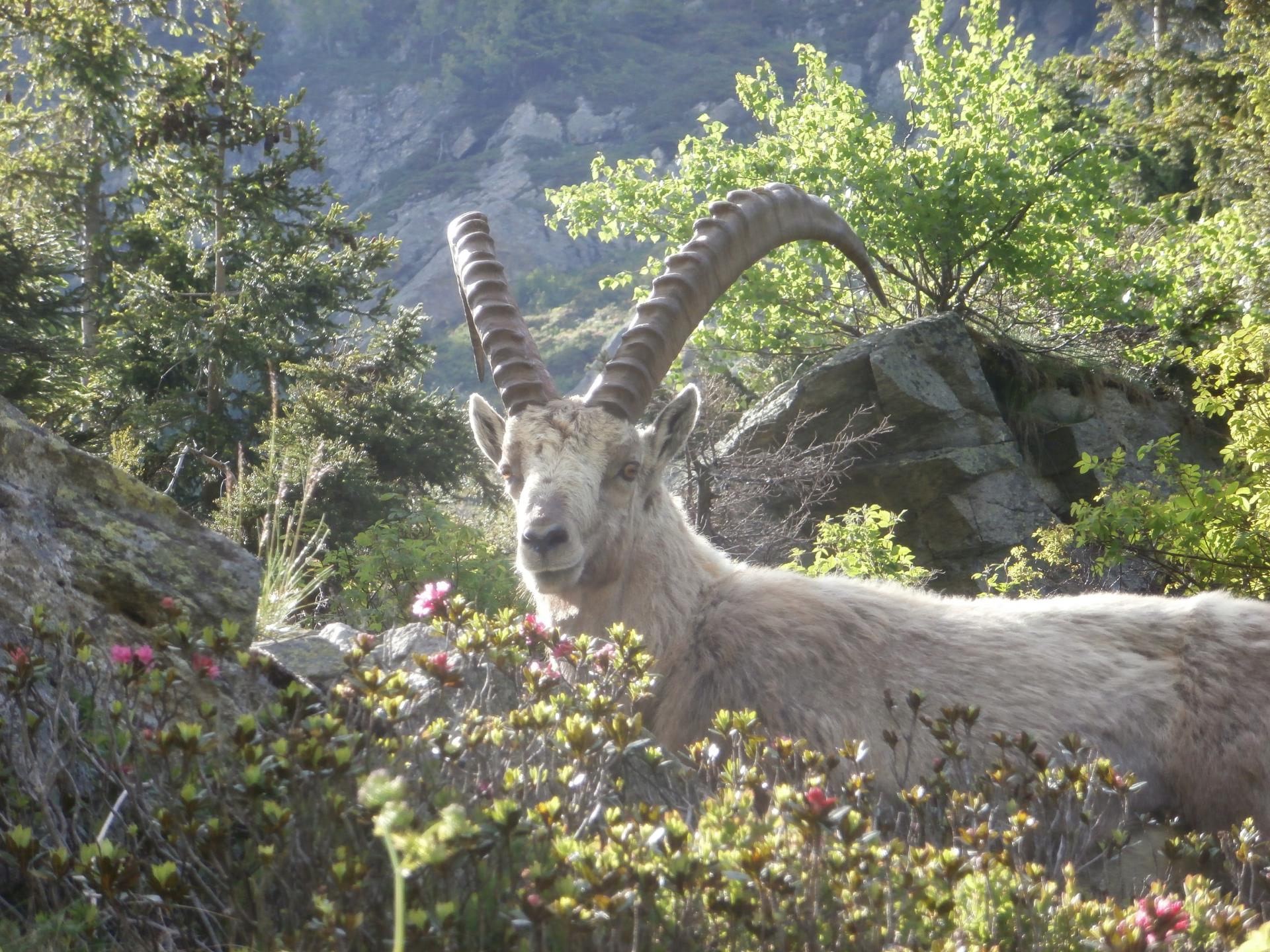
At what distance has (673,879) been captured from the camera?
215 centimetres

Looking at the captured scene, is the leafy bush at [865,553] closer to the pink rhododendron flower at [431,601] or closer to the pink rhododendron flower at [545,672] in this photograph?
the pink rhododendron flower at [431,601]

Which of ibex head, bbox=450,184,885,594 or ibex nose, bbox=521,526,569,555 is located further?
ibex head, bbox=450,184,885,594

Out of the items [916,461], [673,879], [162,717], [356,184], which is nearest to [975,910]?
[673,879]

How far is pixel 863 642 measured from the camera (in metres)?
5.09

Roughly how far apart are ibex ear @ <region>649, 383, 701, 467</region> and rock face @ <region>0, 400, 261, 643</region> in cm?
241

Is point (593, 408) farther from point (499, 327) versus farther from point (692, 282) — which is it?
point (692, 282)

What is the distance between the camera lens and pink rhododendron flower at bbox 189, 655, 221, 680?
9.69 ft

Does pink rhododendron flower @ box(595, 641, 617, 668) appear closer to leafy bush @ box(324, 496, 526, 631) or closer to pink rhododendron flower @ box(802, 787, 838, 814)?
pink rhododendron flower @ box(802, 787, 838, 814)

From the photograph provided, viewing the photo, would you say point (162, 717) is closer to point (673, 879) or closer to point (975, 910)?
point (673, 879)

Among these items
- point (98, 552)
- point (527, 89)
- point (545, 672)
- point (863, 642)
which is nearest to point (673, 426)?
point (863, 642)

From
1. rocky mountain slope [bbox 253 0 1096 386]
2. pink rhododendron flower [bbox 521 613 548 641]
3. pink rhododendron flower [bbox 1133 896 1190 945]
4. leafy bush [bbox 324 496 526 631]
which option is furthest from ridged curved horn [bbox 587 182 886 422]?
rocky mountain slope [bbox 253 0 1096 386]

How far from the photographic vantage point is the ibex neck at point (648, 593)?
5.31 m

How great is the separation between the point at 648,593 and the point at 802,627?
0.84 m

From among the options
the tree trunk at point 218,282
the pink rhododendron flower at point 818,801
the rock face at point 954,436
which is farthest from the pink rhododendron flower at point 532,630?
the tree trunk at point 218,282
